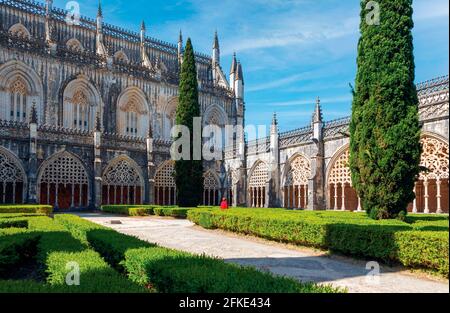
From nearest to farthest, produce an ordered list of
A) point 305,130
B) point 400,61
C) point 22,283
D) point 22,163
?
point 22,283
point 400,61
point 22,163
point 305,130

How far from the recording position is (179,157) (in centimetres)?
2758

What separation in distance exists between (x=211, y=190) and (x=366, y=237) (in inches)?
1075

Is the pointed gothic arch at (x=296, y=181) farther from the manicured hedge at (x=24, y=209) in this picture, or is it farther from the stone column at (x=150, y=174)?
the manicured hedge at (x=24, y=209)

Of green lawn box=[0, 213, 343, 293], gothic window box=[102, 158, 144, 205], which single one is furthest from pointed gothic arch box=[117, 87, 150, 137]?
green lawn box=[0, 213, 343, 293]

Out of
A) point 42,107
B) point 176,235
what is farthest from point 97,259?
point 42,107

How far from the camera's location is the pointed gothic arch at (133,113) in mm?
37188

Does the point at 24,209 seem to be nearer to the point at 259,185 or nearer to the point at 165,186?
the point at 165,186

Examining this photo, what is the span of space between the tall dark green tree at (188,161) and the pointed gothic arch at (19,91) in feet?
41.6

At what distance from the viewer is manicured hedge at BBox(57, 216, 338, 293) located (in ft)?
14.8

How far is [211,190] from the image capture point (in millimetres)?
36531

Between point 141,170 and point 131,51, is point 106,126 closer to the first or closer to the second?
point 141,170

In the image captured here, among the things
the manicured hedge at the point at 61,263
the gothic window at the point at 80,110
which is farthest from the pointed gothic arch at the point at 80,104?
the manicured hedge at the point at 61,263

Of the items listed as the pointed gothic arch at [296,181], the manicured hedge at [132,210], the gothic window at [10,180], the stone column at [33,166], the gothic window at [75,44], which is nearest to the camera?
the manicured hedge at [132,210]
